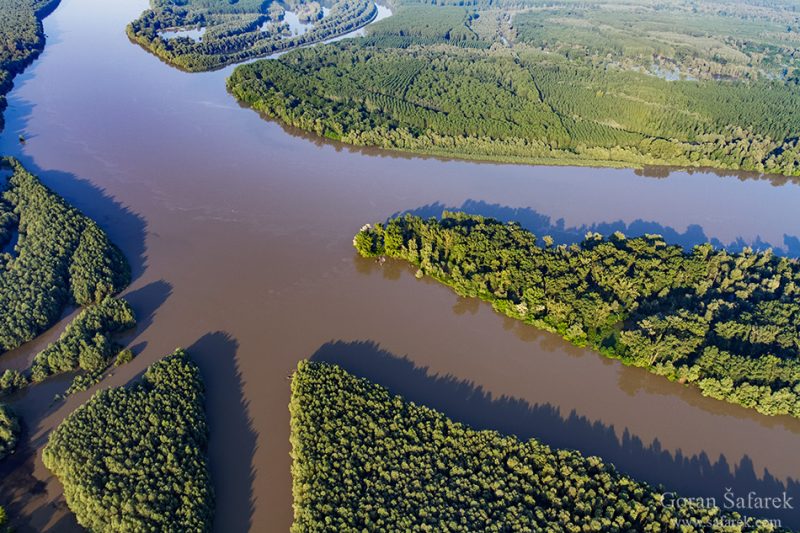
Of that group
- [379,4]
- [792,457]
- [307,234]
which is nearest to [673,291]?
[792,457]

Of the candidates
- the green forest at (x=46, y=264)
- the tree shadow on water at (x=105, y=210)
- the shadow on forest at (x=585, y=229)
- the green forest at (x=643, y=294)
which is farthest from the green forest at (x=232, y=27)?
the green forest at (x=643, y=294)

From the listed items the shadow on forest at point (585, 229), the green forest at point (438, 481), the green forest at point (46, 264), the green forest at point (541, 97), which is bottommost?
the green forest at point (438, 481)

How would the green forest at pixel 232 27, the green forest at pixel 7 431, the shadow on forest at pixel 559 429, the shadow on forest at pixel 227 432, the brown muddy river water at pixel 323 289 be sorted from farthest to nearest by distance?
the green forest at pixel 232 27
the brown muddy river water at pixel 323 289
the shadow on forest at pixel 559 429
the green forest at pixel 7 431
the shadow on forest at pixel 227 432

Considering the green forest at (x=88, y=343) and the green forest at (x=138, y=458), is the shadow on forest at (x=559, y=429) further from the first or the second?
the green forest at (x=88, y=343)

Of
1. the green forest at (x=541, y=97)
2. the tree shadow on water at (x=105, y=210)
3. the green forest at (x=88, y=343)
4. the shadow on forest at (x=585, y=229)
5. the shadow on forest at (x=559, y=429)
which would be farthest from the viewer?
the green forest at (x=541, y=97)

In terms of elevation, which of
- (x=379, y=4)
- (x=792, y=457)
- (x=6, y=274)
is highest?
(x=379, y=4)

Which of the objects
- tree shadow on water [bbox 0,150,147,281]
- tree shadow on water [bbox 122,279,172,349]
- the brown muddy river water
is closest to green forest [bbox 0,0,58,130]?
the brown muddy river water

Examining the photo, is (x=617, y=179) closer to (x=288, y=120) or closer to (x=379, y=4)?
(x=288, y=120)
